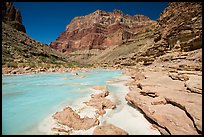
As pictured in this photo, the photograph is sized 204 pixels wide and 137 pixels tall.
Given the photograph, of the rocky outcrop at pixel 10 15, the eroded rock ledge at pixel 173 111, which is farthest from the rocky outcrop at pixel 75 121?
the rocky outcrop at pixel 10 15

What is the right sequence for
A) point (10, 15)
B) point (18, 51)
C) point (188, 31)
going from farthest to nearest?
1. point (10, 15)
2. point (18, 51)
3. point (188, 31)

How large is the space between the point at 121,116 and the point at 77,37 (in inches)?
7275

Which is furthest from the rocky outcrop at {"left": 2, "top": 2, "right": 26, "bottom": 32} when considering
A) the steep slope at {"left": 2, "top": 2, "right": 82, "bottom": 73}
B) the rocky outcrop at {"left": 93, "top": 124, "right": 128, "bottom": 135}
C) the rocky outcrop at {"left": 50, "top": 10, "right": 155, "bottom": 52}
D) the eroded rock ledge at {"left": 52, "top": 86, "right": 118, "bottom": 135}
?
the rocky outcrop at {"left": 93, "top": 124, "right": 128, "bottom": 135}

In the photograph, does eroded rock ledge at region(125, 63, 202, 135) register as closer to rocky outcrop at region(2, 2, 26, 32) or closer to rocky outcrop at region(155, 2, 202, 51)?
rocky outcrop at region(155, 2, 202, 51)

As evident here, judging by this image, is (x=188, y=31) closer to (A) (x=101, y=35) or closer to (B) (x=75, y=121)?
(B) (x=75, y=121)

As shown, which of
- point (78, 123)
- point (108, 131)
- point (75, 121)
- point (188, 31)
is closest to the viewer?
point (108, 131)

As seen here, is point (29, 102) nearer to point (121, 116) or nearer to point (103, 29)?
point (121, 116)

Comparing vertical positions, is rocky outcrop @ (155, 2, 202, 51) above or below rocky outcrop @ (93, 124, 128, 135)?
above

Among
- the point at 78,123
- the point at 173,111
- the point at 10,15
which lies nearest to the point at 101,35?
the point at 10,15

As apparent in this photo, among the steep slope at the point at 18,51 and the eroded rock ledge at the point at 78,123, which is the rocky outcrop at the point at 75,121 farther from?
the steep slope at the point at 18,51

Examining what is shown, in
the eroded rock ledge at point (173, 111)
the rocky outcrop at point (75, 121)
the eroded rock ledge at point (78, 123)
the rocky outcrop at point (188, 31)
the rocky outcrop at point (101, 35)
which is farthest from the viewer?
the rocky outcrop at point (101, 35)

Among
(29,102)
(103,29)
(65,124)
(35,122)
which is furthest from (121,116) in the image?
(103,29)

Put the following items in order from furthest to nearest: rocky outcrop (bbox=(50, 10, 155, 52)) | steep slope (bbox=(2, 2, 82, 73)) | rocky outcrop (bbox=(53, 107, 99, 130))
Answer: rocky outcrop (bbox=(50, 10, 155, 52))
steep slope (bbox=(2, 2, 82, 73))
rocky outcrop (bbox=(53, 107, 99, 130))

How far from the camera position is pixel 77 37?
187 meters
